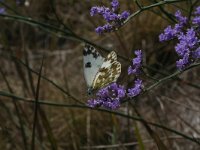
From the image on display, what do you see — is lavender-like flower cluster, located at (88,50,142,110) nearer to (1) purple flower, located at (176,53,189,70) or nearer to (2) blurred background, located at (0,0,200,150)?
(1) purple flower, located at (176,53,189,70)

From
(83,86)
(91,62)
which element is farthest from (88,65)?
(83,86)

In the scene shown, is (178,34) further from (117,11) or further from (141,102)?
(141,102)

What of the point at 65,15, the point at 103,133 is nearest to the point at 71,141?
the point at 103,133

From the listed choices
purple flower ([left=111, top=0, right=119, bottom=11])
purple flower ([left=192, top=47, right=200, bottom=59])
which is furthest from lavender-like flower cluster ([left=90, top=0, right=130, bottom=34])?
purple flower ([left=192, top=47, right=200, bottom=59])

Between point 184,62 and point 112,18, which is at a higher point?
point 112,18

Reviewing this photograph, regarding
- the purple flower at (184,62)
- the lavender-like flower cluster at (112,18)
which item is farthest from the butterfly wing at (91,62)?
the purple flower at (184,62)

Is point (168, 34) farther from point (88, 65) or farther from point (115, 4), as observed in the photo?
point (88, 65)
